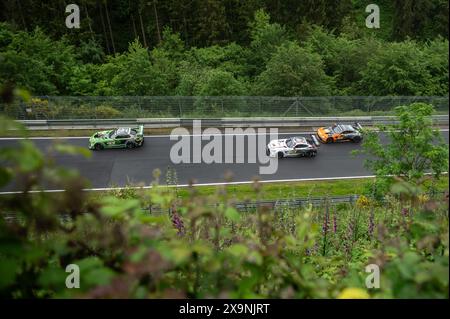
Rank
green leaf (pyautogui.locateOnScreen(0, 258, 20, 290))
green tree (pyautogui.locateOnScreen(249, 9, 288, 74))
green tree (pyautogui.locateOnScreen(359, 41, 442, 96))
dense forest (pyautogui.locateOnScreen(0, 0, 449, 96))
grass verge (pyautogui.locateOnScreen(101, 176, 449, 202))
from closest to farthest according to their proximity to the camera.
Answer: green leaf (pyautogui.locateOnScreen(0, 258, 20, 290)) < grass verge (pyautogui.locateOnScreen(101, 176, 449, 202)) < dense forest (pyautogui.locateOnScreen(0, 0, 449, 96)) < green tree (pyautogui.locateOnScreen(359, 41, 442, 96)) < green tree (pyautogui.locateOnScreen(249, 9, 288, 74))

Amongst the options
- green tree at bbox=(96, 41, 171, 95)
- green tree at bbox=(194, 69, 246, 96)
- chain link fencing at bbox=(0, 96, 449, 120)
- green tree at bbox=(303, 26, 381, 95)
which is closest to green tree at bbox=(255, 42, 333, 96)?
green tree at bbox=(194, 69, 246, 96)

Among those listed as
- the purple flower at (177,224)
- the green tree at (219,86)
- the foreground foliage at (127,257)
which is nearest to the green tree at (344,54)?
the green tree at (219,86)

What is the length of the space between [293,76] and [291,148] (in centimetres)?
1207

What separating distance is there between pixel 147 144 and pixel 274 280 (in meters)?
25.6

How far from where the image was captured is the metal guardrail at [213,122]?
30.2m

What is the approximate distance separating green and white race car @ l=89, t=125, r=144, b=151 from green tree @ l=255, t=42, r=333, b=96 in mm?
14086

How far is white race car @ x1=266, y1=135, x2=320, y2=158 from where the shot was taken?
2658 centimetres

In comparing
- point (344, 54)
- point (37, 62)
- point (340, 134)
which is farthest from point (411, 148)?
point (37, 62)

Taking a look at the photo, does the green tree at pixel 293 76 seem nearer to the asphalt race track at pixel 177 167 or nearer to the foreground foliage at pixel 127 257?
the asphalt race track at pixel 177 167

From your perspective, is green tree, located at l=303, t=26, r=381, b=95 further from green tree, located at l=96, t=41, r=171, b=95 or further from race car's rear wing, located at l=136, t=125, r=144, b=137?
race car's rear wing, located at l=136, t=125, r=144, b=137

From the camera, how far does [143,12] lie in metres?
50.7

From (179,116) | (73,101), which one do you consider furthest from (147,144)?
(73,101)

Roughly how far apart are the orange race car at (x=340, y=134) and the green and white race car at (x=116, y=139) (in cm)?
1174
